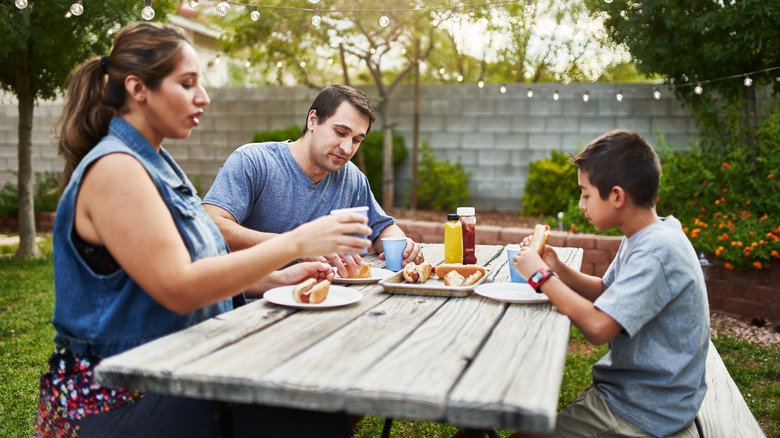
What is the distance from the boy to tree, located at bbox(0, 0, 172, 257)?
4.87 m

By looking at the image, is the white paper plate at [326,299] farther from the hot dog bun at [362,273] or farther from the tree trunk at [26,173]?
the tree trunk at [26,173]

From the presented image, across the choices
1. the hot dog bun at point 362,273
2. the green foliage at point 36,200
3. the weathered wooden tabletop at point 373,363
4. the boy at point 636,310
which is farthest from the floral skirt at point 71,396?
the green foliage at point 36,200

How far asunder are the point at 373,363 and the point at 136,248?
588 millimetres

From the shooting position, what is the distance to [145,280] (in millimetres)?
1438

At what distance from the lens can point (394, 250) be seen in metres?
2.40

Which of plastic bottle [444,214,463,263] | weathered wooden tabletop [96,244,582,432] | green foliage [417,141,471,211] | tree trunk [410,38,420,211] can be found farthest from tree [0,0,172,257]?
weathered wooden tabletop [96,244,582,432]

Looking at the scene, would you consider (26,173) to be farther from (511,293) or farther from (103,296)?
(511,293)

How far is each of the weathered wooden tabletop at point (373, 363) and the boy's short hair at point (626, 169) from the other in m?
0.42

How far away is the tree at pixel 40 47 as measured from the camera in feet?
17.6

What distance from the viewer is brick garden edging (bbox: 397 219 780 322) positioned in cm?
453

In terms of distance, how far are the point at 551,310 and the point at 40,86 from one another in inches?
238

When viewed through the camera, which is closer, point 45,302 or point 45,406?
point 45,406

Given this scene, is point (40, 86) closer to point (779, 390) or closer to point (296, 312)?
point (296, 312)

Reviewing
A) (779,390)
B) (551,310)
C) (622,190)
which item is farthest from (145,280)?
(779,390)
